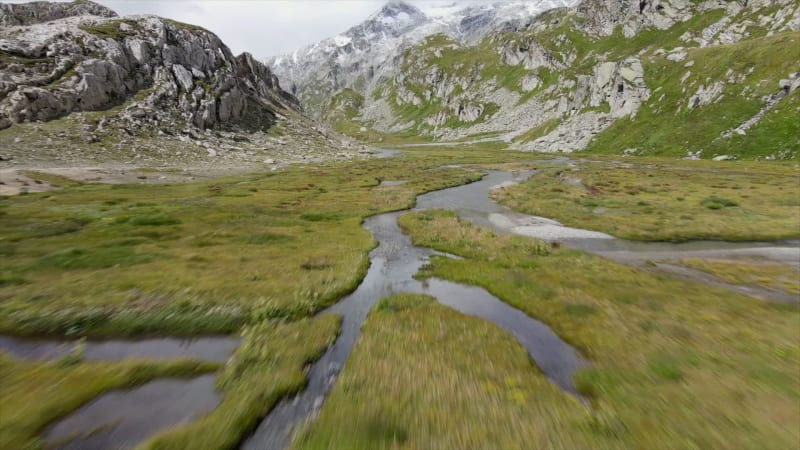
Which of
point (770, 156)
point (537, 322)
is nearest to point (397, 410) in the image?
point (537, 322)

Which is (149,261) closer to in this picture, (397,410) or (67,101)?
(397,410)

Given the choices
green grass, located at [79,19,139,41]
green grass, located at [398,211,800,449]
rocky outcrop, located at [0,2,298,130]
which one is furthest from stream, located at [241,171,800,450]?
green grass, located at [79,19,139,41]

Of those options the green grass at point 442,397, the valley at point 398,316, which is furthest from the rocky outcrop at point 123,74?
the green grass at point 442,397

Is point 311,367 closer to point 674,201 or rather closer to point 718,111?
point 674,201

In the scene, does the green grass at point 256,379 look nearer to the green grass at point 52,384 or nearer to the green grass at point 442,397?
the green grass at point 52,384

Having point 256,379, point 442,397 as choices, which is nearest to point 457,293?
point 442,397
